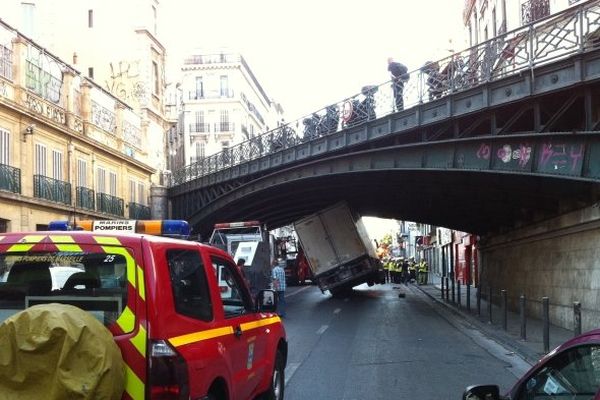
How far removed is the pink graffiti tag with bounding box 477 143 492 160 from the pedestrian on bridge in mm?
3465

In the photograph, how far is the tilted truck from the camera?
27391 mm

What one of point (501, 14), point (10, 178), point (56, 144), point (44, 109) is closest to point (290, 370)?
point (10, 178)

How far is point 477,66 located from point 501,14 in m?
10.6

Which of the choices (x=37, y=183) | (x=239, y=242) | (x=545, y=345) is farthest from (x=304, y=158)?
(x=545, y=345)

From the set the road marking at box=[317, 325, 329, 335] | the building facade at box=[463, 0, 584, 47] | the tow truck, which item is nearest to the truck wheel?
the tow truck

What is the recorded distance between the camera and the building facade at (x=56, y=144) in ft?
81.0

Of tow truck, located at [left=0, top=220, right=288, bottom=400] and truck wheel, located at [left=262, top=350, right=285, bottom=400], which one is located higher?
tow truck, located at [left=0, top=220, right=288, bottom=400]

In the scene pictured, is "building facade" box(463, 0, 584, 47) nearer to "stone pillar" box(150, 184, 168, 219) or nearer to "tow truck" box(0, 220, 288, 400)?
Answer: "tow truck" box(0, 220, 288, 400)

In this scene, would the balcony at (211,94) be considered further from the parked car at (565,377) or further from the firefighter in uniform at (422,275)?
the parked car at (565,377)

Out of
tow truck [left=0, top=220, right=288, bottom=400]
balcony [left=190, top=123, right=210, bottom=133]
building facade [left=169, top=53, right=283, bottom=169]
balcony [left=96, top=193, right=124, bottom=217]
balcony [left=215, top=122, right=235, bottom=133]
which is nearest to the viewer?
tow truck [left=0, top=220, right=288, bottom=400]

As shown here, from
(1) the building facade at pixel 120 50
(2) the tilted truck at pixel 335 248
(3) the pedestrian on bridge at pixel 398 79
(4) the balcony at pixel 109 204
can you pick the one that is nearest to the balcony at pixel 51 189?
Result: (4) the balcony at pixel 109 204

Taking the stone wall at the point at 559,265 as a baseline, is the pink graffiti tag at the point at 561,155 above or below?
above

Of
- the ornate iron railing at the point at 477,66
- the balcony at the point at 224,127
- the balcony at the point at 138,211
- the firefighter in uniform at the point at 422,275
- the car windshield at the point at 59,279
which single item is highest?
the balcony at the point at 224,127

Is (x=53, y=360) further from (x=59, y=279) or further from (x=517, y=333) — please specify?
(x=517, y=333)
